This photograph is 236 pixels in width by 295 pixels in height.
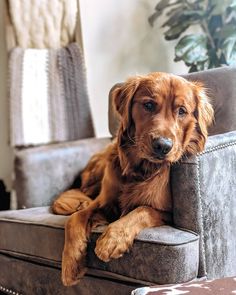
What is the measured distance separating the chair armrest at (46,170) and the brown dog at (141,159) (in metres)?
0.49

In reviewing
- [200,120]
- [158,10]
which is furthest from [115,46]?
[200,120]

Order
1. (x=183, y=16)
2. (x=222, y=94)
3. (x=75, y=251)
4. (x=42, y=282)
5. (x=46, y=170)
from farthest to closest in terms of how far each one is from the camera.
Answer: (x=183, y=16) < (x=46, y=170) < (x=222, y=94) < (x=42, y=282) < (x=75, y=251)

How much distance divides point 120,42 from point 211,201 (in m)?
1.62

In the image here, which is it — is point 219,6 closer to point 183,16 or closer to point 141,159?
point 183,16

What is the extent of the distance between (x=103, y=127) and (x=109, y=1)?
744 millimetres

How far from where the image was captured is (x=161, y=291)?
112 centimetres

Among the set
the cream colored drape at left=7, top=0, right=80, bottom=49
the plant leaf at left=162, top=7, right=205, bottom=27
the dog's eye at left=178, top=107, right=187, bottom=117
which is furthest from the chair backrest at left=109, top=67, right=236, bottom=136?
the cream colored drape at left=7, top=0, right=80, bottom=49

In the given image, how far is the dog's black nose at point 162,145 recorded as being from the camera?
4.79 feet

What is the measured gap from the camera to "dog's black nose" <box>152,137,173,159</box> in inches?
57.5

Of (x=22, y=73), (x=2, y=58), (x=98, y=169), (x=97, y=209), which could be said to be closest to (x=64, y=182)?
(x=98, y=169)

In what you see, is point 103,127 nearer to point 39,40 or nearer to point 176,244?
point 39,40

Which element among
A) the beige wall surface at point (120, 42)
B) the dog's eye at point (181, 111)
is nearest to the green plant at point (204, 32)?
the beige wall surface at point (120, 42)

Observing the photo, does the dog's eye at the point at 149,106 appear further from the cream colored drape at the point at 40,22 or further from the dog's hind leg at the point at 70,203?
the cream colored drape at the point at 40,22

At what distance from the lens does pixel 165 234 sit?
1.46 metres
